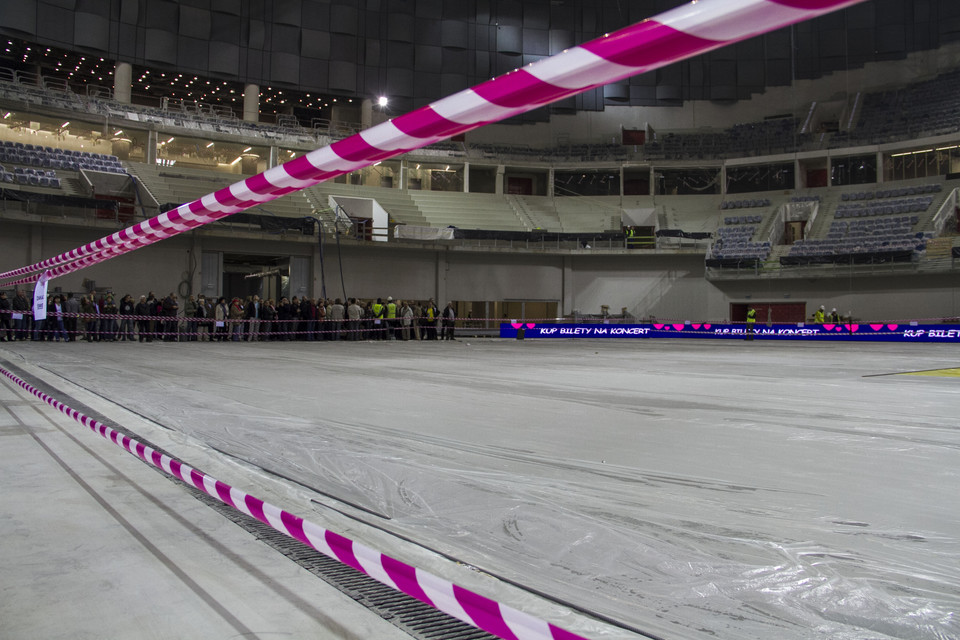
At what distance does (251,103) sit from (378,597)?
36160 mm

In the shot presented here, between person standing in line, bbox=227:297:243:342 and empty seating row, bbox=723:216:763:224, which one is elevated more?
empty seating row, bbox=723:216:763:224

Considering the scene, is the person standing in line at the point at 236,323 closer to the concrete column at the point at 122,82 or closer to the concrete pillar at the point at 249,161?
the concrete pillar at the point at 249,161

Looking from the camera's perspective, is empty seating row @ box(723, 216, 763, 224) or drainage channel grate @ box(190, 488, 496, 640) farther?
empty seating row @ box(723, 216, 763, 224)

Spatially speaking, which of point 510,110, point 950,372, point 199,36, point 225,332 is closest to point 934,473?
point 510,110

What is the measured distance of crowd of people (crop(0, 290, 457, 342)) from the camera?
17.8m

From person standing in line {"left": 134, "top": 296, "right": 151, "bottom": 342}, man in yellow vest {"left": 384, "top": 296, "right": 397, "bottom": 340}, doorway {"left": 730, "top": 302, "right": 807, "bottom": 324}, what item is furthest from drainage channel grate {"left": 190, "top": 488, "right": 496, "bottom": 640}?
doorway {"left": 730, "top": 302, "right": 807, "bottom": 324}

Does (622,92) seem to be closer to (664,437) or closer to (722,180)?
(722,180)

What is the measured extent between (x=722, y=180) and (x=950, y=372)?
87.4ft

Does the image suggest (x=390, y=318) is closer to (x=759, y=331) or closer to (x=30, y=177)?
(x=759, y=331)

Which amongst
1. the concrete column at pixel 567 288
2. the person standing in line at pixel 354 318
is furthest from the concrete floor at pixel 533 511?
the concrete column at pixel 567 288

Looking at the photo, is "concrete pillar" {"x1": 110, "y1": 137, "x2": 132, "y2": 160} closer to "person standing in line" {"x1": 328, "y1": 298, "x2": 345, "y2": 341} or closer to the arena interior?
the arena interior

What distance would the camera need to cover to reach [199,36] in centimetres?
3322

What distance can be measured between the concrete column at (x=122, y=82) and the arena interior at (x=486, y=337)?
37 centimetres

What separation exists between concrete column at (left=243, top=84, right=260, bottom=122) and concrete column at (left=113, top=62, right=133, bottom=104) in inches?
209
